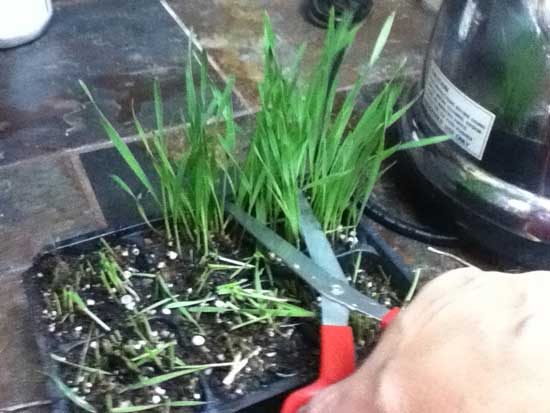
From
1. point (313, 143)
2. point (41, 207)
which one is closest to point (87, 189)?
point (41, 207)

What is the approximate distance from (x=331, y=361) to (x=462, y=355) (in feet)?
0.44

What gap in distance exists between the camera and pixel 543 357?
346mm

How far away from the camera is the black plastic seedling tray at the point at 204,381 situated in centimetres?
50

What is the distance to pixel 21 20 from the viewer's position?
0.94 m

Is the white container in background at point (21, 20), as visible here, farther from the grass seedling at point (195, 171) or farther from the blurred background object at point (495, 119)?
the blurred background object at point (495, 119)

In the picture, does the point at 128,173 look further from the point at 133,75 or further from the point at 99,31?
the point at 99,31

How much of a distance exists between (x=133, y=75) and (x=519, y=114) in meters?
0.50

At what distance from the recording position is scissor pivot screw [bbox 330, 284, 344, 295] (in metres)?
0.53

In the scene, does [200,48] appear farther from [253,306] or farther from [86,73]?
[253,306]

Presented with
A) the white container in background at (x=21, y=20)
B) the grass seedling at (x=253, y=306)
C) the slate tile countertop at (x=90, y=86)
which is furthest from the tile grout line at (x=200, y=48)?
the grass seedling at (x=253, y=306)

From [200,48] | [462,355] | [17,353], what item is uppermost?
[462,355]

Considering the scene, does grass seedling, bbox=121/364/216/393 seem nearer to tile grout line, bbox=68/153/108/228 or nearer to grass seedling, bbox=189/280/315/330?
grass seedling, bbox=189/280/315/330

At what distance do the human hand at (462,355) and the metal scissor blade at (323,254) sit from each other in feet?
0.29

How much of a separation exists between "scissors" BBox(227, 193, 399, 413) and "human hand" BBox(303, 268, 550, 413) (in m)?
0.04
